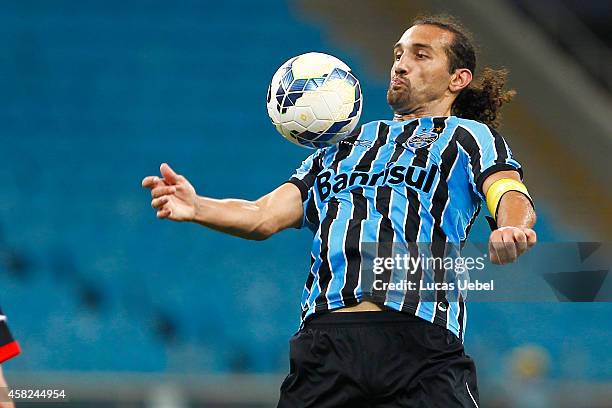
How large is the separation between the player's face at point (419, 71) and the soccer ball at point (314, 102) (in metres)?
0.17

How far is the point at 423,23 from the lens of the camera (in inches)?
164

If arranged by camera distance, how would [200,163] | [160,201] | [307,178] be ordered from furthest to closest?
1. [200,163]
2. [307,178]
3. [160,201]

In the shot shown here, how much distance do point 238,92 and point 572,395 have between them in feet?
14.8

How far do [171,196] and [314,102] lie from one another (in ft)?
2.49

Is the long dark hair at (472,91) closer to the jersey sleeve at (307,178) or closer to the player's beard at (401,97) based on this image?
the player's beard at (401,97)

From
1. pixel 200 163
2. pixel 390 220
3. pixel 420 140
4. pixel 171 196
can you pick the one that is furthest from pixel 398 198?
pixel 200 163

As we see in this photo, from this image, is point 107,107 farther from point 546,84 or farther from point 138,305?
point 546,84

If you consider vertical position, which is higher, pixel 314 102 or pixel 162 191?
pixel 314 102

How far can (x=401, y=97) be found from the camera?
3.99m

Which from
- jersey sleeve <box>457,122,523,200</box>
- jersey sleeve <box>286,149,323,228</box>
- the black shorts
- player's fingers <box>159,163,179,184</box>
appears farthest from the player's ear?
player's fingers <box>159,163,179,184</box>

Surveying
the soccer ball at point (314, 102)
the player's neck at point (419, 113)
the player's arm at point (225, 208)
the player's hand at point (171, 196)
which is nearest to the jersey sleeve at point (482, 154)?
the player's neck at point (419, 113)

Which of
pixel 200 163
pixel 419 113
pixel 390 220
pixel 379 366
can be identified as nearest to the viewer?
pixel 379 366

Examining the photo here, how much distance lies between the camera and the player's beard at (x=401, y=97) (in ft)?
13.1

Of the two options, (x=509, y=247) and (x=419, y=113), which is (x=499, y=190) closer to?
(x=509, y=247)
